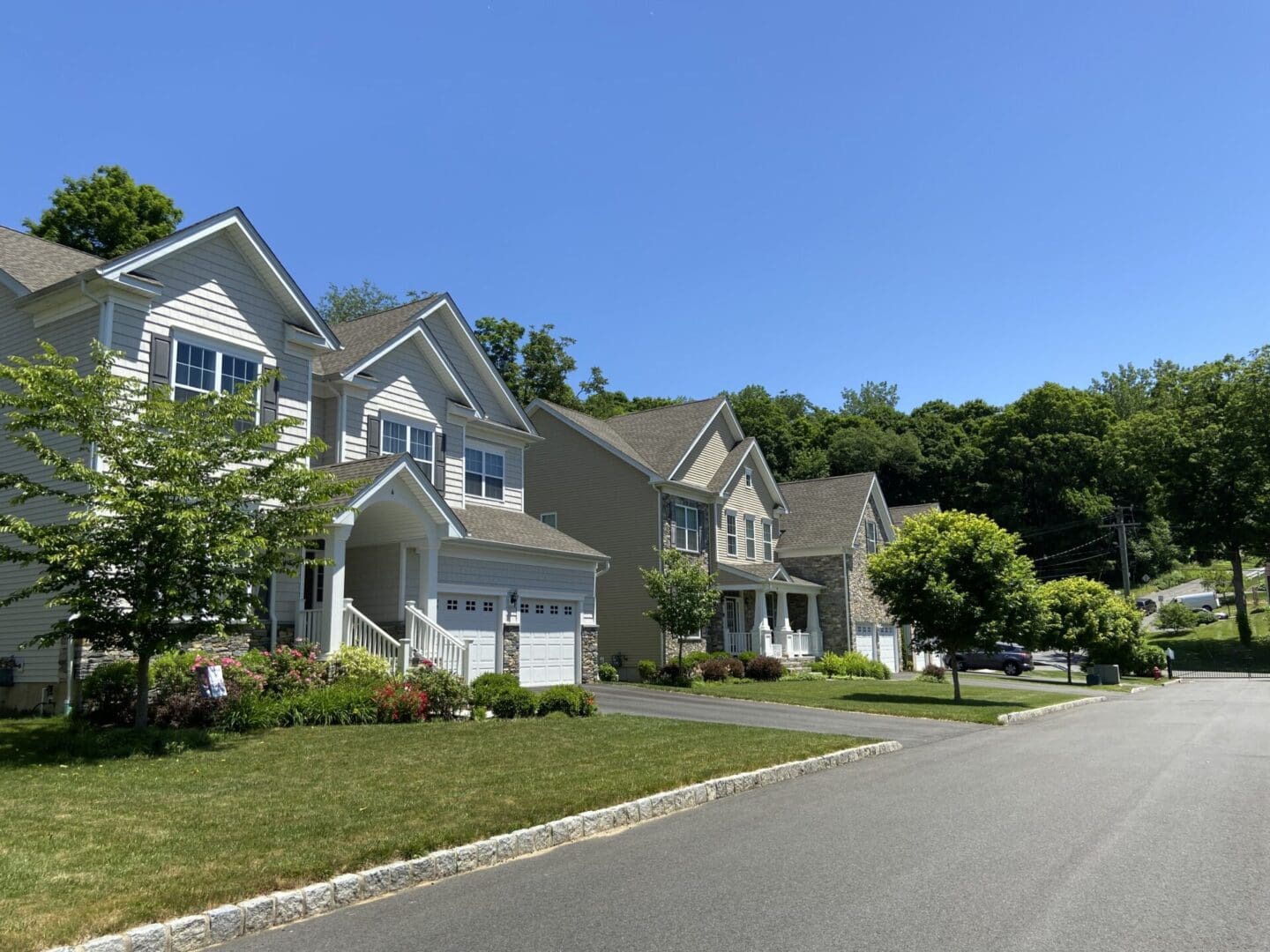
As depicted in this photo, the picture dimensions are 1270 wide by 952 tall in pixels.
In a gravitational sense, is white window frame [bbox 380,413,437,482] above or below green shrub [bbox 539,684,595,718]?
above

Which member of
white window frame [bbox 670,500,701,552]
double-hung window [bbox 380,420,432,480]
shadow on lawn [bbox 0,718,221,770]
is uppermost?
double-hung window [bbox 380,420,432,480]

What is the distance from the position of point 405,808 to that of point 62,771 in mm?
4405

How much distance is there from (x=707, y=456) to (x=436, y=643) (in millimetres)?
18583

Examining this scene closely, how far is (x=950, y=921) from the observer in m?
5.96

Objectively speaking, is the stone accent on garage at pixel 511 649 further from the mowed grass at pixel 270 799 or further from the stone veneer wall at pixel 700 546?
the stone veneer wall at pixel 700 546

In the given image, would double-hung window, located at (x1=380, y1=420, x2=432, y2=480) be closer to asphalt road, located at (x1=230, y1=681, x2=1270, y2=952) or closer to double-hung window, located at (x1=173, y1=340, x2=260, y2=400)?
double-hung window, located at (x1=173, y1=340, x2=260, y2=400)

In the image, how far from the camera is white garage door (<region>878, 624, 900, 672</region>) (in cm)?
4238

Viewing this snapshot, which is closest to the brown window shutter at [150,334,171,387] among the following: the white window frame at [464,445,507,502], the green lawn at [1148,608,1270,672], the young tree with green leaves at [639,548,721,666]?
the white window frame at [464,445,507,502]

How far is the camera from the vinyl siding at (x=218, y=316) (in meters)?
16.9

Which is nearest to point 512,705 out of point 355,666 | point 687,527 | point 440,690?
point 440,690

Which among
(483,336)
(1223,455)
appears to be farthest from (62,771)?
(1223,455)

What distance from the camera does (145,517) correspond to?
11953 mm

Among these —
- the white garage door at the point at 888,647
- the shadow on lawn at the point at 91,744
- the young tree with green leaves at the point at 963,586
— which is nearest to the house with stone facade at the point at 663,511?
the white garage door at the point at 888,647

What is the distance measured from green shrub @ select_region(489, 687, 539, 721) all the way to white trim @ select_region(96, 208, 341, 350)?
8.69 meters
